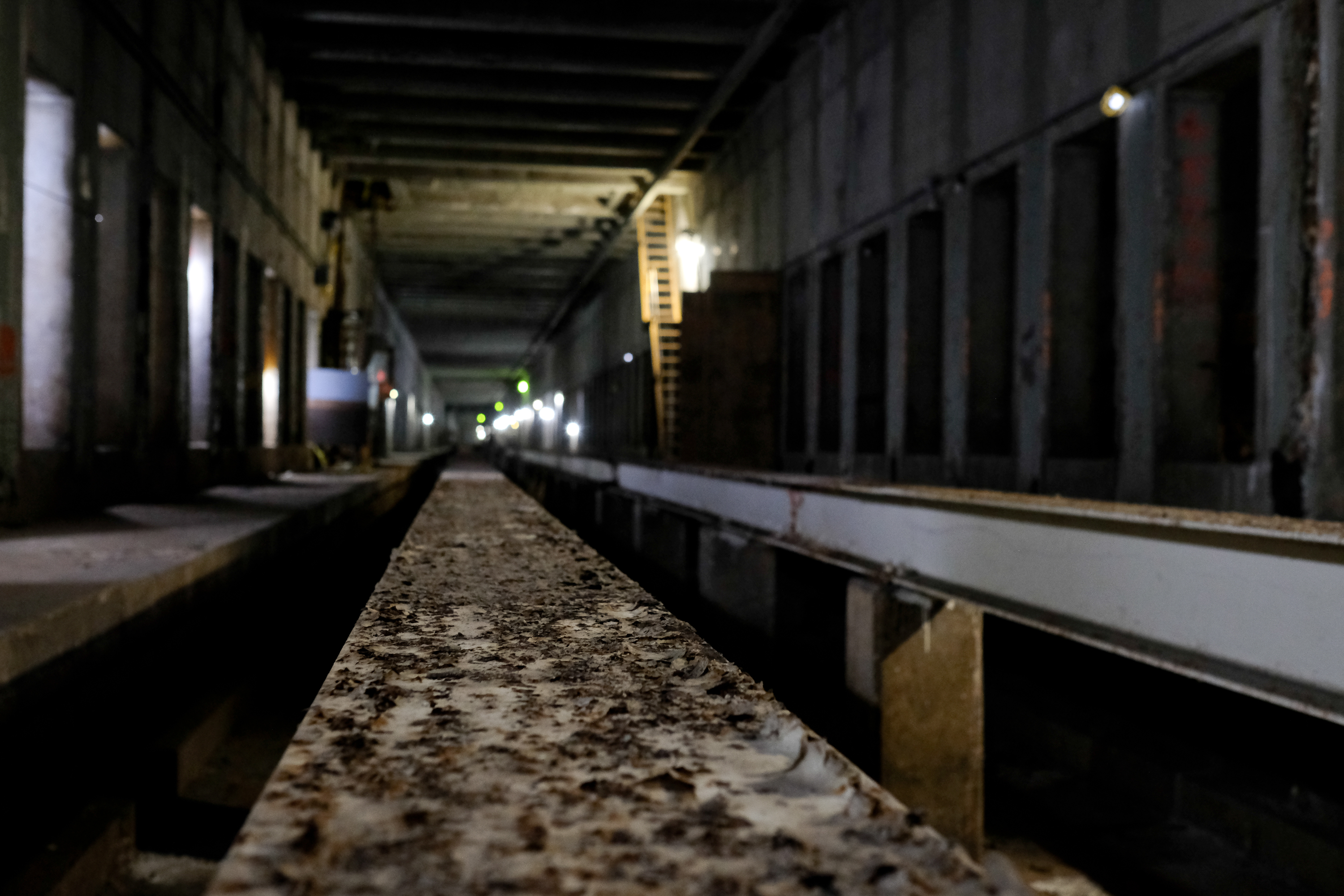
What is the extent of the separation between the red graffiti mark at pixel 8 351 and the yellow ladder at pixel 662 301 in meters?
14.9

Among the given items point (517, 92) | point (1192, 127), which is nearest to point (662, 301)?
point (517, 92)

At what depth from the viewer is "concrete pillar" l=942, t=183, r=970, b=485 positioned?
10289 millimetres

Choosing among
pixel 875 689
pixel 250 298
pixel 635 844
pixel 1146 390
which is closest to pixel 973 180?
pixel 1146 390

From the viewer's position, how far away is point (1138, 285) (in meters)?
7.54

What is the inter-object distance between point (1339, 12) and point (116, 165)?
10259 mm

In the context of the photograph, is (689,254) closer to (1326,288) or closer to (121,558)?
(1326,288)

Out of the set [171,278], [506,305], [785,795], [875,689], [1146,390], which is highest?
[506,305]

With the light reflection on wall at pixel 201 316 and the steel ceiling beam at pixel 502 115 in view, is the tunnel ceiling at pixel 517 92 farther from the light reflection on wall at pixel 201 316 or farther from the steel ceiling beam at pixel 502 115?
the light reflection on wall at pixel 201 316

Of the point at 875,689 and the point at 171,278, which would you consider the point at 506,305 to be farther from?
the point at 875,689

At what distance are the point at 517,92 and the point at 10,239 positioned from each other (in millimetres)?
10390

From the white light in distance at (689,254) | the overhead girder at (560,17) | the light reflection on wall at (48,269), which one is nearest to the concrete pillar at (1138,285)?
the overhead girder at (560,17)

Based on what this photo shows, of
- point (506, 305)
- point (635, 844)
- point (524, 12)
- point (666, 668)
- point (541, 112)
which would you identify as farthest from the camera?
point (506, 305)

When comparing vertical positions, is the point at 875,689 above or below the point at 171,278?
below

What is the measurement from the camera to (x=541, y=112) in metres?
18.0
